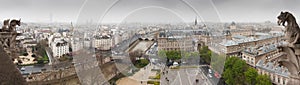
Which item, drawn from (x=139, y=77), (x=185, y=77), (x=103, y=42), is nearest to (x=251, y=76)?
(x=185, y=77)

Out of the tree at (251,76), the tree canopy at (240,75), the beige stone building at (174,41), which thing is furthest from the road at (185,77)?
the beige stone building at (174,41)

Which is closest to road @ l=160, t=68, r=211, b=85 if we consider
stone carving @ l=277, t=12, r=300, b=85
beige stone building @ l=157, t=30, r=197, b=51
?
beige stone building @ l=157, t=30, r=197, b=51

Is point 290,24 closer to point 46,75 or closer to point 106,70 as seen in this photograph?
point 106,70

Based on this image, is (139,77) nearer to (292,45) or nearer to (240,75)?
(240,75)

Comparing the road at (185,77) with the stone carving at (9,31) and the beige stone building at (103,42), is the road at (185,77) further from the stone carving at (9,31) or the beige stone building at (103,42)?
the stone carving at (9,31)

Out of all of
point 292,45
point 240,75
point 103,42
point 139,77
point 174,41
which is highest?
point 292,45

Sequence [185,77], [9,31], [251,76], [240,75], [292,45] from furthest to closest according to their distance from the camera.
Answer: [240,75] < [185,77] < [251,76] < [9,31] < [292,45]

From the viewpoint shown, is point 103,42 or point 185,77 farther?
point 103,42

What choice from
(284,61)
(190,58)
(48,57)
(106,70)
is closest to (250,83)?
(190,58)
